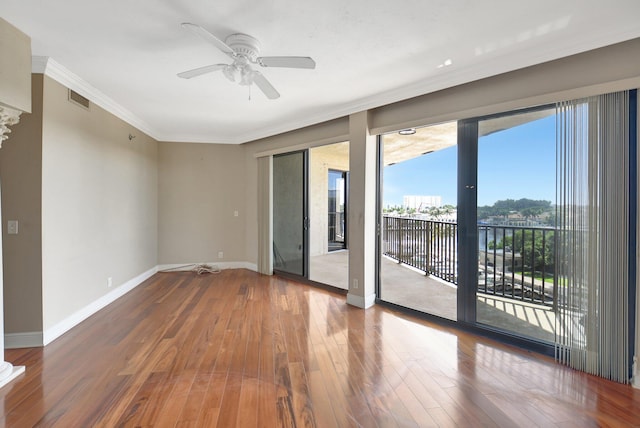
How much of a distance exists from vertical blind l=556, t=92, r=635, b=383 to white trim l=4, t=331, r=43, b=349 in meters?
4.58

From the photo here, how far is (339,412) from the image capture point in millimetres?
1812

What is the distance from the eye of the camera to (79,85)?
307 centimetres

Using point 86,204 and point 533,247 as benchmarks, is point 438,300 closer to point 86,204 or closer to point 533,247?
point 533,247

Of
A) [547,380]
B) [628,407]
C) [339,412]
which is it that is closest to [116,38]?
[339,412]

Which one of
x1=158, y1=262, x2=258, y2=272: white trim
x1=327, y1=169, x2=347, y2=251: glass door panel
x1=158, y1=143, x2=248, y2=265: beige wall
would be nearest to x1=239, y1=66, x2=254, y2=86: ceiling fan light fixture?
x1=158, y1=143, x2=248, y2=265: beige wall

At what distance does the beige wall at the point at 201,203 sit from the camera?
5535 millimetres

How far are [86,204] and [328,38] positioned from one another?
3201 mm

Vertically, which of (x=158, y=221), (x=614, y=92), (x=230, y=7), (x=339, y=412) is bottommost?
(x=339, y=412)

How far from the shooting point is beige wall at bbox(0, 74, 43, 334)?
260 centimetres

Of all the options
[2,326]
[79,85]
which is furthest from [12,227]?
[79,85]

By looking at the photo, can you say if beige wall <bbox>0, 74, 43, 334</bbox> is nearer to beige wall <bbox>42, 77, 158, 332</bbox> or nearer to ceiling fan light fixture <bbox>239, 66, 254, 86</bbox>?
beige wall <bbox>42, 77, 158, 332</bbox>

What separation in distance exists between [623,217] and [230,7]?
3.13 metres

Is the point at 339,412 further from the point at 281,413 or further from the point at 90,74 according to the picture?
the point at 90,74

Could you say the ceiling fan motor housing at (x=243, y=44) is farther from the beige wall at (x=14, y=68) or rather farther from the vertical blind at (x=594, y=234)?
the vertical blind at (x=594, y=234)
